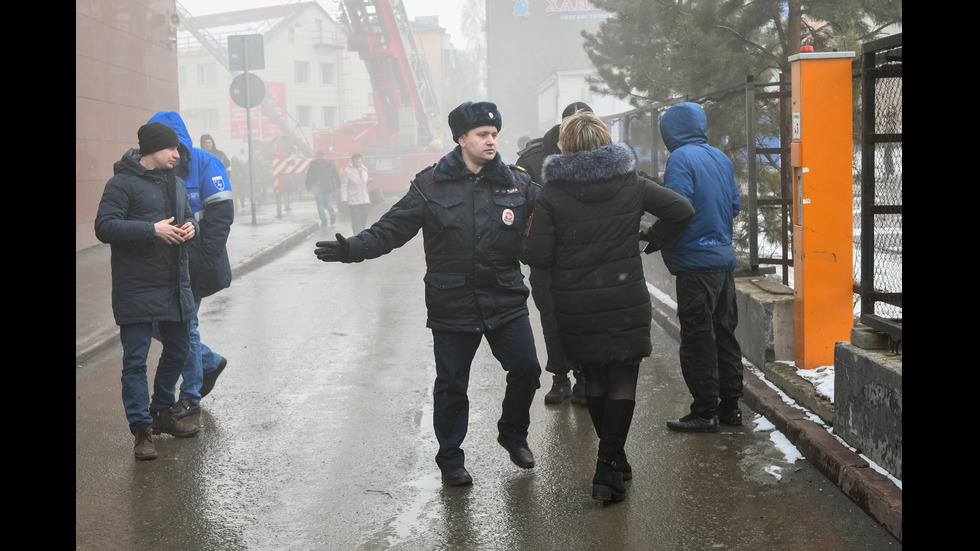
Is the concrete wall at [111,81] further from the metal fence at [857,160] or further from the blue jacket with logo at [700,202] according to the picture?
the blue jacket with logo at [700,202]

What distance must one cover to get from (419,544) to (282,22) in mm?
60745

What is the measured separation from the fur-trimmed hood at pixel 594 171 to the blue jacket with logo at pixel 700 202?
1091 millimetres

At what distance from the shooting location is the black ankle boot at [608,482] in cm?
467

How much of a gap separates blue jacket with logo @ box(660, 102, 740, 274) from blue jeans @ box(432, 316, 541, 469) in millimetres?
1087

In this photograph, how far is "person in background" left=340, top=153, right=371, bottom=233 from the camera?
65.8 feet

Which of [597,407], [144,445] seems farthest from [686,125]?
[144,445]

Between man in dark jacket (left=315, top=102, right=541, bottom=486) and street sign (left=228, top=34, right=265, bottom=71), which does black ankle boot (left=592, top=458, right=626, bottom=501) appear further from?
street sign (left=228, top=34, right=265, bottom=71)

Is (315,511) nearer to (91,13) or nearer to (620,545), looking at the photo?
(620,545)

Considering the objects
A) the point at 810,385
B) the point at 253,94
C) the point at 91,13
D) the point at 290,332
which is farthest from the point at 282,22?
the point at 810,385

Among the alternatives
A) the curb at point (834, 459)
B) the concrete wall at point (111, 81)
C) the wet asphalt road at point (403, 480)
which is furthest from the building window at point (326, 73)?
the curb at point (834, 459)

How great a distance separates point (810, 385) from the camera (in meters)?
6.14
